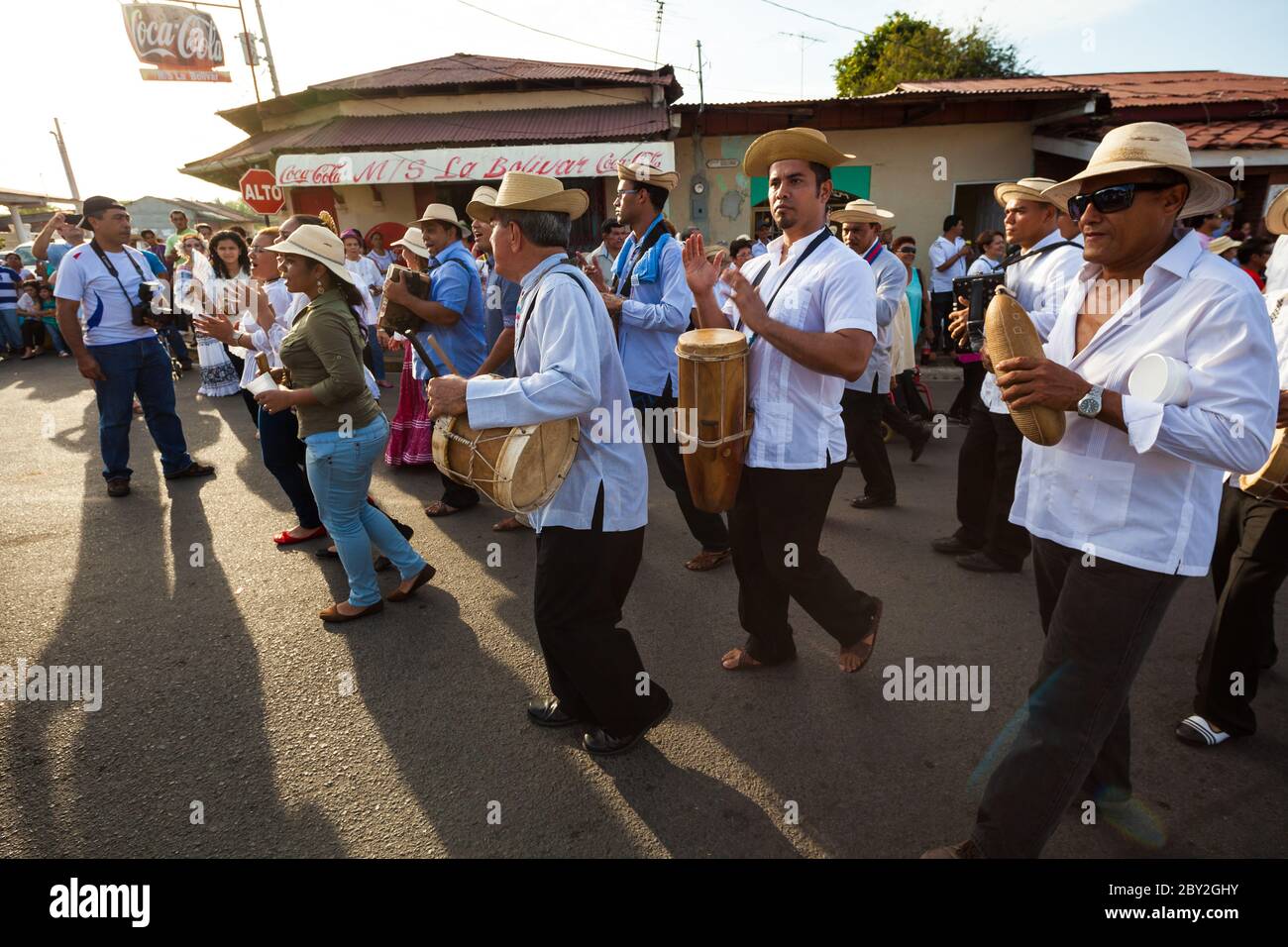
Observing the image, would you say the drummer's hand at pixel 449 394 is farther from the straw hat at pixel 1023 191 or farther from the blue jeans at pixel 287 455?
the straw hat at pixel 1023 191

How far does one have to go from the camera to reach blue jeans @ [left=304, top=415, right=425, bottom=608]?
3.51 m

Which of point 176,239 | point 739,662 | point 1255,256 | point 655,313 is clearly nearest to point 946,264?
point 1255,256

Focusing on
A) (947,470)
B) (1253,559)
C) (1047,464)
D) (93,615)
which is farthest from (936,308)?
(93,615)

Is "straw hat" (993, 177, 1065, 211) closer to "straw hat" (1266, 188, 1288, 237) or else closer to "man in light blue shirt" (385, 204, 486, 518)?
"straw hat" (1266, 188, 1288, 237)

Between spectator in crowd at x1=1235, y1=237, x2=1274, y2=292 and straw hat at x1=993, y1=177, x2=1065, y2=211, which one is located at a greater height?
straw hat at x1=993, y1=177, x2=1065, y2=211

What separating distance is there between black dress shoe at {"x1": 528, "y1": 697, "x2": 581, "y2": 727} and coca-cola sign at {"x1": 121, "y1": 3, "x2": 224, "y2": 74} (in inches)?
1174

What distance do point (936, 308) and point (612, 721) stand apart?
10.1 meters

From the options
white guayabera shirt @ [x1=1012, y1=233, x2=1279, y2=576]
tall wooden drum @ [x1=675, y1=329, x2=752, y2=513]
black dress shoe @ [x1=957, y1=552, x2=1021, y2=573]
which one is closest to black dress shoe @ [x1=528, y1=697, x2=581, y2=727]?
tall wooden drum @ [x1=675, y1=329, x2=752, y2=513]

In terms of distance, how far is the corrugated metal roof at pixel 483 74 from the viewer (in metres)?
13.2

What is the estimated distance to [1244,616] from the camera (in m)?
2.65

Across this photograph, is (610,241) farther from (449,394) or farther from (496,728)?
(496,728)

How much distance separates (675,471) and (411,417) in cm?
287

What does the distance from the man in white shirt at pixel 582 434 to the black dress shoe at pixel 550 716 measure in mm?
196

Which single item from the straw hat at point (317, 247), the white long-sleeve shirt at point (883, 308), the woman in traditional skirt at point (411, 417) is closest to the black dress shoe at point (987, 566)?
the white long-sleeve shirt at point (883, 308)
